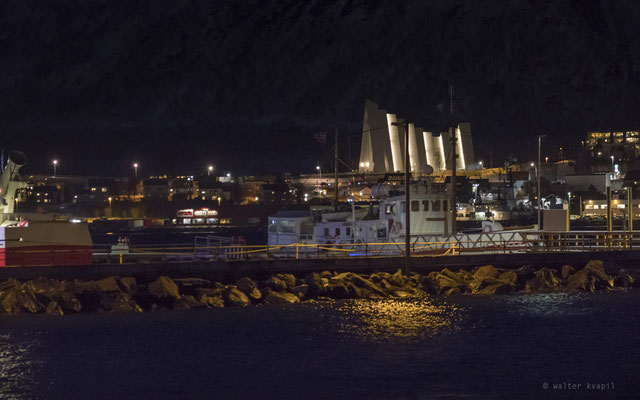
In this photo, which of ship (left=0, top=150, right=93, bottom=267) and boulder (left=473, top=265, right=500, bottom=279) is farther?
boulder (left=473, top=265, right=500, bottom=279)

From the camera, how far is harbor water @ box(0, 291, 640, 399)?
2539 centimetres

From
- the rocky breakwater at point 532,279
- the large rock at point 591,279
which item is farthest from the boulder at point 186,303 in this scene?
the large rock at point 591,279

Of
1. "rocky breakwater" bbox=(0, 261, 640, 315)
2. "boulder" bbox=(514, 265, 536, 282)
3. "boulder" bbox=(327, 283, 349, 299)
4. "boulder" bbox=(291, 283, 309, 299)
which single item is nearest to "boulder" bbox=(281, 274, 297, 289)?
Answer: "rocky breakwater" bbox=(0, 261, 640, 315)

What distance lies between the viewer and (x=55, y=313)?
117ft

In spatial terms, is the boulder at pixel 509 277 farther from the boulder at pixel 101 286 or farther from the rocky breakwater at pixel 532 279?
the boulder at pixel 101 286

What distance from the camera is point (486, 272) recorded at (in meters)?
43.5

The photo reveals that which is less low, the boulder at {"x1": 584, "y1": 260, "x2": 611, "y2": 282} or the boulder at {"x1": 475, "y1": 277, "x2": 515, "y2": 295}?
the boulder at {"x1": 584, "y1": 260, "x2": 611, "y2": 282}

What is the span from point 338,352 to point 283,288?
10154mm

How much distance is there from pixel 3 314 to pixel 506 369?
75.1ft

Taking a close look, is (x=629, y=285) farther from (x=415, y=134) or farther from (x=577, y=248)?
(x=415, y=134)

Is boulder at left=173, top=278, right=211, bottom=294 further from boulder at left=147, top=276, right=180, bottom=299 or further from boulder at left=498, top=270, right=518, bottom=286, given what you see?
boulder at left=498, top=270, right=518, bottom=286

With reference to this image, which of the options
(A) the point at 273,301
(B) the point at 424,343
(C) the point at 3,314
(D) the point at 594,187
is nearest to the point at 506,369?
(B) the point at 424,343

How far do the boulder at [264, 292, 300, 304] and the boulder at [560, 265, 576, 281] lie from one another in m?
15.8

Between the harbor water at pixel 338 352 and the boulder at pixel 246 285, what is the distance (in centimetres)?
186
